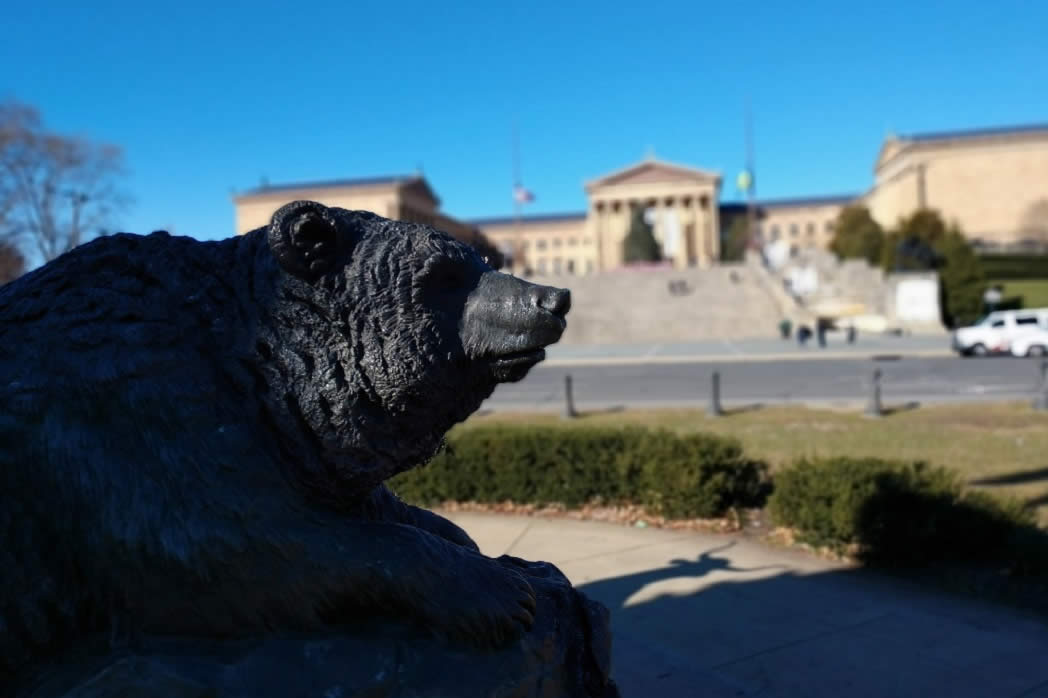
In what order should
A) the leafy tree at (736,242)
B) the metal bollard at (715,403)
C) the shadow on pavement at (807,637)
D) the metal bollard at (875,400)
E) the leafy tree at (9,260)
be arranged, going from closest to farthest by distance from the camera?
the shadow on pavement at (807,637)
the metal bollard at (875,400)
the metal bollard at (715,403)
the leafy tree at (9,260)
the leafy tree at (736,242)

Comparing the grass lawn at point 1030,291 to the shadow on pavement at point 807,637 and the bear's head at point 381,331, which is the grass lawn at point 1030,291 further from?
the bear's head at point 381,331

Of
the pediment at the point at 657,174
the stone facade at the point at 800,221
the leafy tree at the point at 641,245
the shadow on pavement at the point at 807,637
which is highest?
the pediment at the point at 657,174

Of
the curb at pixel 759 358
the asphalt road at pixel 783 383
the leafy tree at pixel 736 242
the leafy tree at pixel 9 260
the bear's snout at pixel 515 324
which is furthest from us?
the leafy tree at pixel 736 242

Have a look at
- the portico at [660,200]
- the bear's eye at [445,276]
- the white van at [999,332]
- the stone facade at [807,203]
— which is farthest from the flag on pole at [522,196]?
the bear's eye at [445,276]

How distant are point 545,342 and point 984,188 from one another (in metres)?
90.3

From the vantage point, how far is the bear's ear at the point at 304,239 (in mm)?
2043

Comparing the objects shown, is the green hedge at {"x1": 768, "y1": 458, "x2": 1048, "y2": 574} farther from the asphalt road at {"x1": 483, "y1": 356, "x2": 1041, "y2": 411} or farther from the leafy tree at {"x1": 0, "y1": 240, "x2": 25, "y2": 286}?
the leafy tree at {"x1": 0, "y1": 240, "x2": 25, "y2": 286}

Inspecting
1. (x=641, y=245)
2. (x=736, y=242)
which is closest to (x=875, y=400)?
(x=641, y=245)

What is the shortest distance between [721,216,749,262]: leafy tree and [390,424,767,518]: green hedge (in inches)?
2895

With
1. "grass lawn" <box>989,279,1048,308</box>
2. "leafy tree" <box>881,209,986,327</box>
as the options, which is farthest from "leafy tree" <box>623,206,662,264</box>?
"leafy tree" <box>881,209,986,327</box>

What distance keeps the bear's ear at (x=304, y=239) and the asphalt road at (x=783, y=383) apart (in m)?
11.8

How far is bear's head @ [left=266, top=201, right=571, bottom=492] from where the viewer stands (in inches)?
82.0

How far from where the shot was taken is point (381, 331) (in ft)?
6.85

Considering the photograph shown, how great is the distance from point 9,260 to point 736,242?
6941 cm
